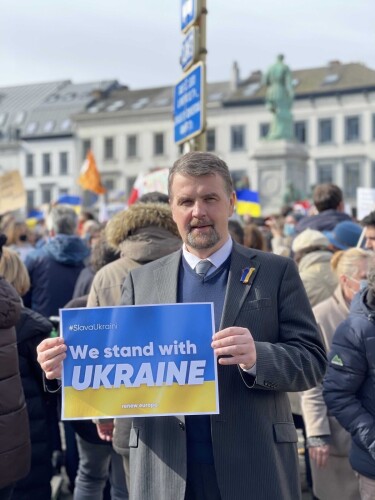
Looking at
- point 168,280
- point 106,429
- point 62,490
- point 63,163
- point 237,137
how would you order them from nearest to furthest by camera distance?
point 168,280, point 106,429, point 62,490, point 237,137, point 63,163

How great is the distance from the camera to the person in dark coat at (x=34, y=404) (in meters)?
4.48

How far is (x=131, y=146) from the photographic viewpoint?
69688 millimetres

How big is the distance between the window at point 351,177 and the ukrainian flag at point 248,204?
49.5 metres

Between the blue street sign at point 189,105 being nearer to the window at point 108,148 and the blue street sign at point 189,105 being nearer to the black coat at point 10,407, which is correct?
the black coat at point 10,407

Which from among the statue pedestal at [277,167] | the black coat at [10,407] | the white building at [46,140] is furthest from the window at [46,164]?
the black coat at [10,407]

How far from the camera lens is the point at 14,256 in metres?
4.90

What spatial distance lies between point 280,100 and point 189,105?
89.9ft

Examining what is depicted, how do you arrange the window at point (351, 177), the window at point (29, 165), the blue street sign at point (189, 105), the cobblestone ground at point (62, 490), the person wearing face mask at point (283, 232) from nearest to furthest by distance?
the cobblestone ground at point (62, 490), the blue street sign at point (189, 105), the person wearing face mask at point (283, 232), the window at point (351, 177), the window at point (29, 165)

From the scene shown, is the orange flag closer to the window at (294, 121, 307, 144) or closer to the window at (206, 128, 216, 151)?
the window at (294, 121, 307, 144)

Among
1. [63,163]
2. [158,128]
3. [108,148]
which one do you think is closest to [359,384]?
[158,128]

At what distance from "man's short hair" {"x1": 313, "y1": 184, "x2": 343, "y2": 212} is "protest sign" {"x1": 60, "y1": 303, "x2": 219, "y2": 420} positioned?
5174 mm

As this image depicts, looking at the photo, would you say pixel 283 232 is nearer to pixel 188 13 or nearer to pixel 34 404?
pixel 188 13

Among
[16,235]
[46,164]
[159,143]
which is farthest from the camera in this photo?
[46,164]

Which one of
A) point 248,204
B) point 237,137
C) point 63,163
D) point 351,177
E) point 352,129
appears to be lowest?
point 63,163
